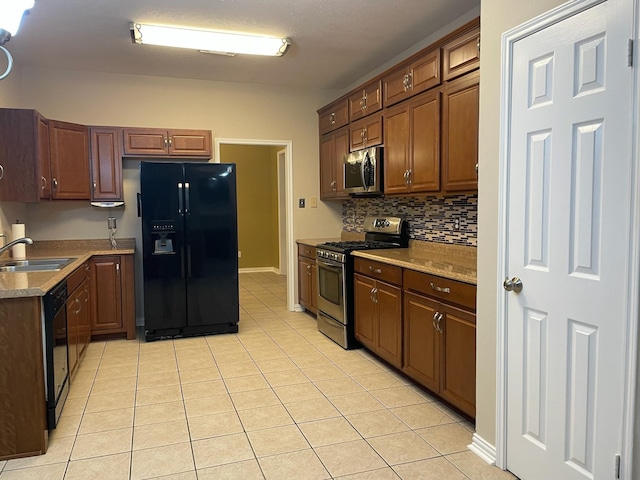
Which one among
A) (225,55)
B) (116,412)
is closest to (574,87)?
(116,412)

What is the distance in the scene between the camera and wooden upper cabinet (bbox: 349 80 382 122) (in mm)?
4074

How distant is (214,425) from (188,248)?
2.09 meters

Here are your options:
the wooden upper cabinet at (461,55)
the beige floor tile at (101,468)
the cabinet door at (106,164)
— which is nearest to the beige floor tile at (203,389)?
the beige floor tile at (101,468)

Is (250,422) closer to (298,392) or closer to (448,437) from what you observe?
(298,392)

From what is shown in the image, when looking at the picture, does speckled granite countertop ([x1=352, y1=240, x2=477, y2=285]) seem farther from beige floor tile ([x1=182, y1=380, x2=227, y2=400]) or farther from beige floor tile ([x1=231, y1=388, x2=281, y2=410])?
beige floor tile ([x1=182, y1=380, x2=227, y2=400])

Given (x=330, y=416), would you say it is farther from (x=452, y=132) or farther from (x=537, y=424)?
(x=452, y=132)

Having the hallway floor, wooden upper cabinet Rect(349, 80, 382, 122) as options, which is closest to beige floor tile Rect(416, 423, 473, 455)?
the hallway floor

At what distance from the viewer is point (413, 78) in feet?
11.5

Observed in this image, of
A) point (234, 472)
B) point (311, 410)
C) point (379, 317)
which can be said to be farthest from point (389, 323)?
point (234, 472)

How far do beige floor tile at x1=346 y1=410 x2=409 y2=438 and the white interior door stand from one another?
2.10 ft

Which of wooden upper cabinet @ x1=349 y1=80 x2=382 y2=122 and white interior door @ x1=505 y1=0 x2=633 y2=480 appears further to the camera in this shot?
wooden upper cabinet @ x1=349 y1=80 x2=382 y2=122

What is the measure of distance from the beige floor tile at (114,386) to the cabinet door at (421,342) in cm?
188

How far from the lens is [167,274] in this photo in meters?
4.38

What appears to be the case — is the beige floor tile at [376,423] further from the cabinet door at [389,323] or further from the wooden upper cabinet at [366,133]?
the wooden upper cabinet at [366,133]
